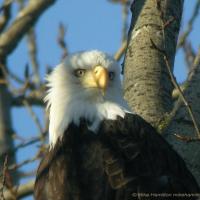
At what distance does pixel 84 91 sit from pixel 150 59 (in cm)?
44

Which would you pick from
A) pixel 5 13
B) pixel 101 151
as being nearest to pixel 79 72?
pixel 101 151

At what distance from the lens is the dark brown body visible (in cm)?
566

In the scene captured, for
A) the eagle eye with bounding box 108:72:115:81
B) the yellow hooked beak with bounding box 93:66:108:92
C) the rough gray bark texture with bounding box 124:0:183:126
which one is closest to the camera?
the rough gray bark texture with bounding box 124:0:183:126

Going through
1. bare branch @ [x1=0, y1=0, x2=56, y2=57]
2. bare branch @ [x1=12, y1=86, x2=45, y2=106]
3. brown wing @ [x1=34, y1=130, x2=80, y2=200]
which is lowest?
bare branch @ [x1=12, y1=86, x2=45, y2=106]

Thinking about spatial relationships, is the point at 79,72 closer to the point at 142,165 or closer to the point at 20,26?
the point at 142,165

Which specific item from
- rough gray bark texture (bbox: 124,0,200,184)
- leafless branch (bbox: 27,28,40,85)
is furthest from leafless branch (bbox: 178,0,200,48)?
leafless branch (bbox: 27,28,40,85)

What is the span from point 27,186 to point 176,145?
134cm

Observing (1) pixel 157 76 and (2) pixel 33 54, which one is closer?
(1) pixel 157 76

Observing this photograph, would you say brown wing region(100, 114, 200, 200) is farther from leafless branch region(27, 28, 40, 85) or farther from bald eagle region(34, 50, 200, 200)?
leafless branch region(27, 28, 40, 85)

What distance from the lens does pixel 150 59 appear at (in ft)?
20.8

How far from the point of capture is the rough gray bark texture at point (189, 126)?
584cm

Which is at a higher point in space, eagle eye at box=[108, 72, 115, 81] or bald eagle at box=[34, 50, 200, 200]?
eagle eye at box=[108, 72, 115, 81]

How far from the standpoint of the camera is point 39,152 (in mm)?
6914

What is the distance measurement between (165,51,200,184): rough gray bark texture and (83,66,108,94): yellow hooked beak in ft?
1.71
